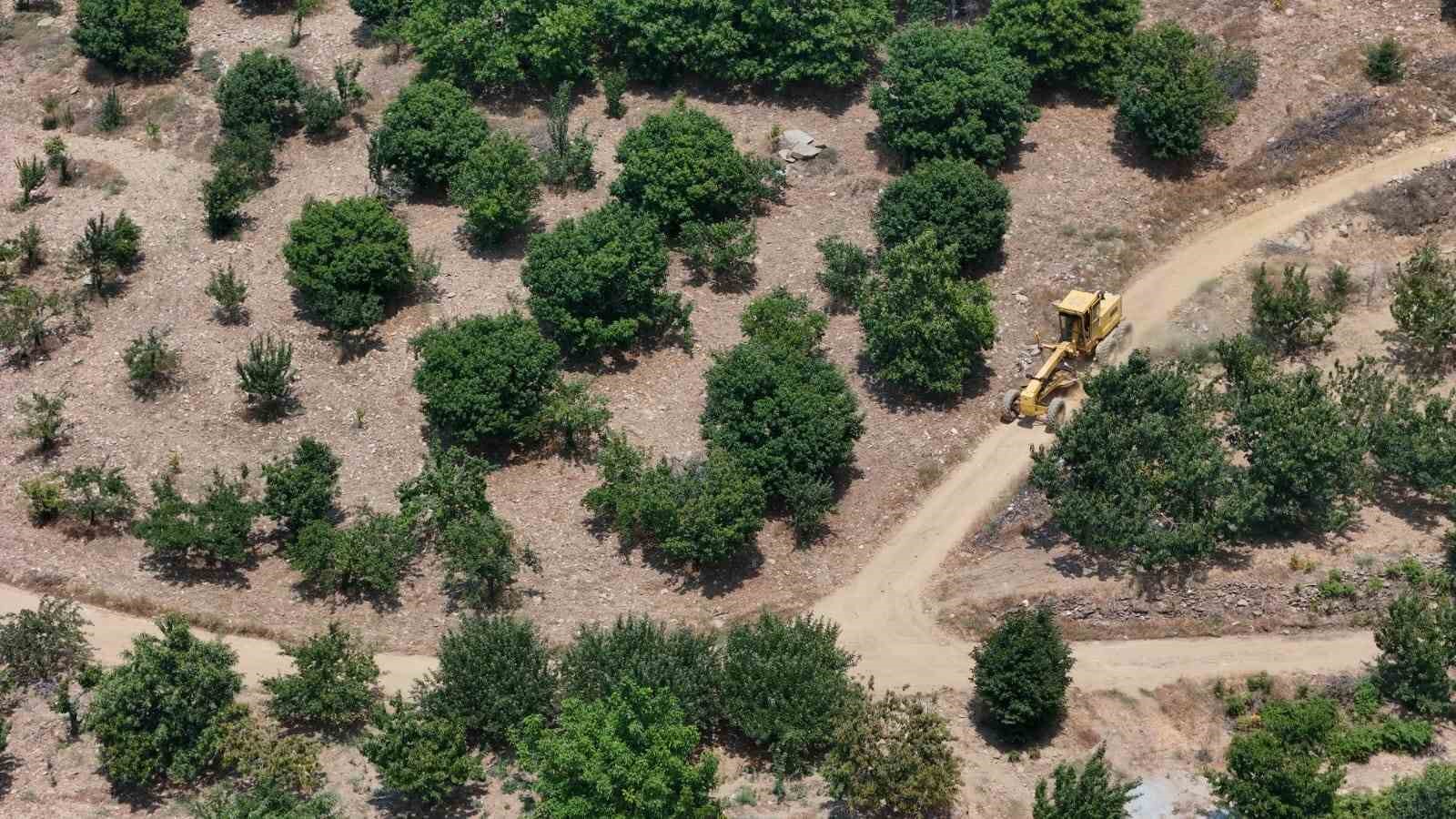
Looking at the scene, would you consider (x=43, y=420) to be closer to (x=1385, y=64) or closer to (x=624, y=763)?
(x=624, y=763)

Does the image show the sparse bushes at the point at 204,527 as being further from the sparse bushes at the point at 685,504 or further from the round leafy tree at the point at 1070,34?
the round leafy tree at the point at 1070,34

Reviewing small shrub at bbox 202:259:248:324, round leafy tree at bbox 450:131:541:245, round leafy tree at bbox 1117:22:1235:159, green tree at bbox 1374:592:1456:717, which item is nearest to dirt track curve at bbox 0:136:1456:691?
green tree at bbox 1374:592:1456:717

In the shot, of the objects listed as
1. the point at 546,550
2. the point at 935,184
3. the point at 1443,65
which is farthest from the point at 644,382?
the point at 1443,65

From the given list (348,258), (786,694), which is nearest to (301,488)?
(348,258)

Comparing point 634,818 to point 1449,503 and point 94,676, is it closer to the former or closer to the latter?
point 94,676

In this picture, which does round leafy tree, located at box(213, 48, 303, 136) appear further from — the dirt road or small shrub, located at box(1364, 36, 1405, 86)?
small shrub, located at box(1364, 36, 1405, 86)

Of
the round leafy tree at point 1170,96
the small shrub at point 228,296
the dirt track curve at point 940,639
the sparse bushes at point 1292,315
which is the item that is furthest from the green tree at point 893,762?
the round leafy tree at point 1170,96

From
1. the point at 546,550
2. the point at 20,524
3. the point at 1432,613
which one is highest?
the point at 1432,613
